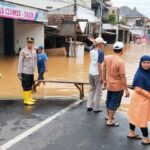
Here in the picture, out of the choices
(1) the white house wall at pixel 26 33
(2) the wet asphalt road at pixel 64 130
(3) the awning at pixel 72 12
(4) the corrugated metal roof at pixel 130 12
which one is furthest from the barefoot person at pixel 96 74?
(4) the corrugated metal roof at pixel 130 12

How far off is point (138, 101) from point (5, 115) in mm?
3112

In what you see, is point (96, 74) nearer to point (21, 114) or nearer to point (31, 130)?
point (21, 114)

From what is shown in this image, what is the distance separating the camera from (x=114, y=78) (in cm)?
730

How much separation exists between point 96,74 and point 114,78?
1.03 meters

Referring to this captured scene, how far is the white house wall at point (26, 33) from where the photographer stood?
2933 cm

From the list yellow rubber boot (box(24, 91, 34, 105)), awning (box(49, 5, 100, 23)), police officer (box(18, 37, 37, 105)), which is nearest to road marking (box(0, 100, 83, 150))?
yellow rubber boot (box(24, 91, 34, 105))

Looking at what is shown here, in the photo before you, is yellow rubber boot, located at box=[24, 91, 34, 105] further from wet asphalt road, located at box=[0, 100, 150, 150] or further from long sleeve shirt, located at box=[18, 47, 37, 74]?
long sleeve shirt, located at box=[18, 47, 37, 74]

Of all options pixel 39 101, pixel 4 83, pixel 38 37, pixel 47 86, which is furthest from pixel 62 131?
pixel 38 37

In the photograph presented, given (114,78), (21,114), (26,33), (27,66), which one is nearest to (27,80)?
(27,66)

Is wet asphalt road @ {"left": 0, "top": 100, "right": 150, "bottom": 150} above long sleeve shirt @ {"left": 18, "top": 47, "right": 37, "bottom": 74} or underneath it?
underneath

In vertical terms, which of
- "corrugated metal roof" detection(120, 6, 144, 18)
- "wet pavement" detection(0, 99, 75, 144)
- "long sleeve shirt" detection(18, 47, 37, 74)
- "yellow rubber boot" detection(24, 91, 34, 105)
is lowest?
"wet pavement" detection(0, 99, 75, 144)

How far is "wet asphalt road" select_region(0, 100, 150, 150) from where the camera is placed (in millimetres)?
6156

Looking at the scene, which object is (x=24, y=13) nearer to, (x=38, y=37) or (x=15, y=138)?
(x=38, y=37)

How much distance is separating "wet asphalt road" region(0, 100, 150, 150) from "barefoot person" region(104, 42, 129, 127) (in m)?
0.42
